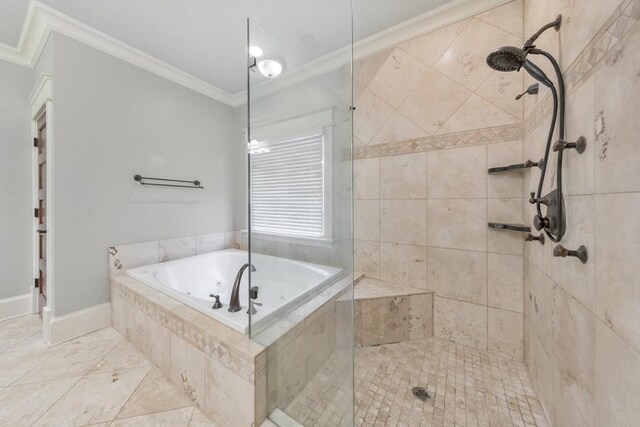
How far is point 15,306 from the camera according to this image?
2.09 m

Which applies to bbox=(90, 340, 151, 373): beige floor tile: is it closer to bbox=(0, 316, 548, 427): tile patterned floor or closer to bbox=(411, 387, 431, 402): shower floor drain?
bbox=(0, 316, 548, 427): tile patterned floor

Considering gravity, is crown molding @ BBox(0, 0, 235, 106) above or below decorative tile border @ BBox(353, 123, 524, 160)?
above

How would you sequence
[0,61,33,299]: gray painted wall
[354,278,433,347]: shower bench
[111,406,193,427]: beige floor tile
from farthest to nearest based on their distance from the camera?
[0,61,33,299]: gray painted wall, [354,278,433,347]: shower bench, [111,406,193,427]: beige floor tile

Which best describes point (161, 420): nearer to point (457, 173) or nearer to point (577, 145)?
point (577, 145)

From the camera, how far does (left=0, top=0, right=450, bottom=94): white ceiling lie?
1499mm

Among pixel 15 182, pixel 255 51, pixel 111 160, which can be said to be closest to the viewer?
pixel 255 51

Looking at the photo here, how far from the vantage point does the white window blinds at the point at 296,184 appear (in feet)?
5.38

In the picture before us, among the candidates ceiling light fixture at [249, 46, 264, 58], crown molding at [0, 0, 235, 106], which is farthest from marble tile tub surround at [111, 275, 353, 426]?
crown molding at [0, 0, 235, 106]

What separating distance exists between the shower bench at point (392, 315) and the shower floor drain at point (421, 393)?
1.40 ft

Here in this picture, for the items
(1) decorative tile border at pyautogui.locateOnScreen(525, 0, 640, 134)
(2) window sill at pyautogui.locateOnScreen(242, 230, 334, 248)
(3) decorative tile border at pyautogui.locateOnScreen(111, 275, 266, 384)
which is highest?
(1) decorative tile border at pyautogui.locateOnScreen(525, 0, 640, 134)

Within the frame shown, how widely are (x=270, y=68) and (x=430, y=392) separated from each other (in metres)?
2.06

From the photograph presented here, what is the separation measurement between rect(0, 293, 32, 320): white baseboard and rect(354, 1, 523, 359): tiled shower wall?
3089 mm

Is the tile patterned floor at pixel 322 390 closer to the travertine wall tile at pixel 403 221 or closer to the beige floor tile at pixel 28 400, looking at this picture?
the beige floor tile at pixel 28 400

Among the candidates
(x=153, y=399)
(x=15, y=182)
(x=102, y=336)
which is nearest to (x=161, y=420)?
(x=153, y=399)
